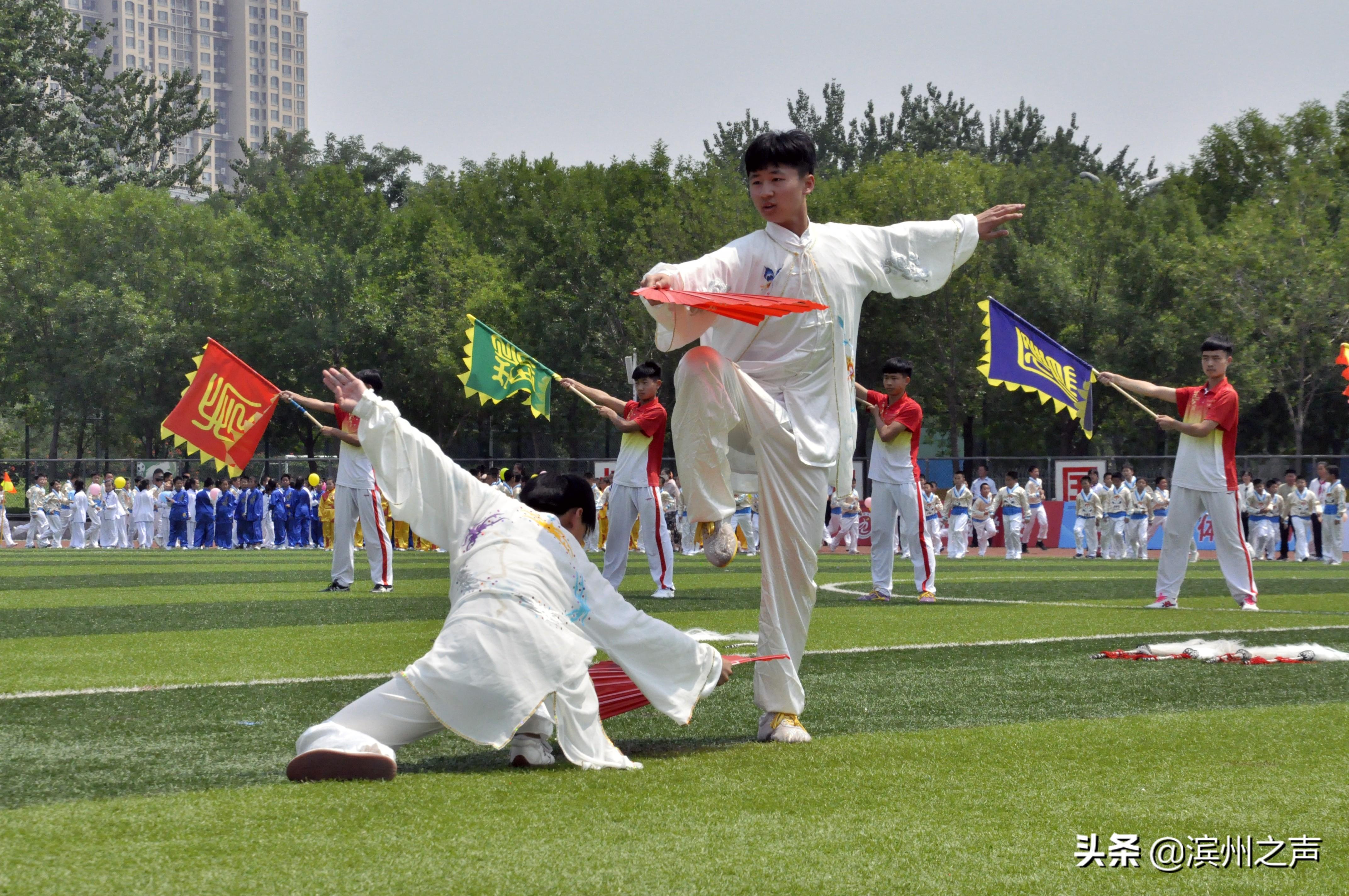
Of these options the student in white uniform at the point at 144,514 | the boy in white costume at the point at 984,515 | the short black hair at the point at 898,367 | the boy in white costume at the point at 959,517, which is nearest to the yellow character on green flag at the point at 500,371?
the short black hair at the point at 898,367

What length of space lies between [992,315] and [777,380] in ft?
29.3

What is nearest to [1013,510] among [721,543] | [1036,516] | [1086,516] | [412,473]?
[1086,516]

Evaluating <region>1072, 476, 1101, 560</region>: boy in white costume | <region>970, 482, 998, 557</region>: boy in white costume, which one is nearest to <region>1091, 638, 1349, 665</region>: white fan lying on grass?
<region>1072, 476, 1101, 560</region>: boy in white costume

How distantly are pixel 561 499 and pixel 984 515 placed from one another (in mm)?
28926

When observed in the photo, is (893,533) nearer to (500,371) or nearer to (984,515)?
(500,371)

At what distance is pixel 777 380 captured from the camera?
593 centimetres

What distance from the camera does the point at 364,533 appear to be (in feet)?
50.0

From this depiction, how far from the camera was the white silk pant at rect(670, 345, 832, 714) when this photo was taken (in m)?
5.71

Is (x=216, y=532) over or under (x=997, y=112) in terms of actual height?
under

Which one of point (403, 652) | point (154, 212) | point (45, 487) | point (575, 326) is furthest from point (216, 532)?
point (403, 652)

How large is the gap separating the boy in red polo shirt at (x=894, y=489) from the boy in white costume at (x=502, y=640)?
352 inches

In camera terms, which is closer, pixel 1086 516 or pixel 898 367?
pixel 898 367

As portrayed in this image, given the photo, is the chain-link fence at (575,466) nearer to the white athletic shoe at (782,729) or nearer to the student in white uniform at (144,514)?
the student in white uniform at (144,514)

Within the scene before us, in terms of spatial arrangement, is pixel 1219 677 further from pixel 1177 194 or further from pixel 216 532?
pixel 1177 194
